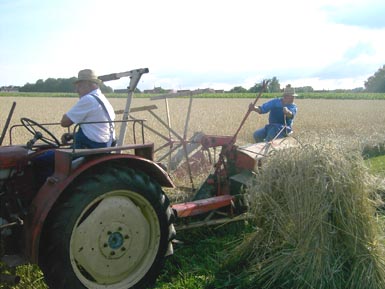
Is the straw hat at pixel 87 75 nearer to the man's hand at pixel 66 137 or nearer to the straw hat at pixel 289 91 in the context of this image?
the man's hand at pixel 66 137

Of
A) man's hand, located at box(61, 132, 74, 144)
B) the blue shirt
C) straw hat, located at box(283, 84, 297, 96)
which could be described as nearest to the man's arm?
man's hand, located at box(61, 132, 74, 144)

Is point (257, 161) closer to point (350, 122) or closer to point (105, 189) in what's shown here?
point (105, 189)

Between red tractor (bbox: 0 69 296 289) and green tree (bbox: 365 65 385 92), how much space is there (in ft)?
223

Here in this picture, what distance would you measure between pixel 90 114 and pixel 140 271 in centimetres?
149

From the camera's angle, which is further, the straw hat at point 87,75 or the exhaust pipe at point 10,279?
the straw hat at point 87,75

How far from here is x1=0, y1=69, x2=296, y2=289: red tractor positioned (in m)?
3.19

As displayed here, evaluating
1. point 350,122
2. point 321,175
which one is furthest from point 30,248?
point 350,122

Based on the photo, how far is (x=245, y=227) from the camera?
521 cm

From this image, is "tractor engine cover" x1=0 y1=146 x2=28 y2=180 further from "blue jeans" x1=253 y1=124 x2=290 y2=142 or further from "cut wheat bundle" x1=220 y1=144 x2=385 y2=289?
"blue jeans" x1=253 y1=124 x2=290 y2=142

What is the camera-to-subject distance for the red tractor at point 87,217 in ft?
10.5

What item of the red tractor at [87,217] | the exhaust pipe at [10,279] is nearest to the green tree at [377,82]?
the red tractor at [87,217]

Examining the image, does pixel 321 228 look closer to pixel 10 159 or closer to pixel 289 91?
pixel 10 159

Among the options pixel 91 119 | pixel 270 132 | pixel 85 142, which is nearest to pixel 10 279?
pixel 85 142

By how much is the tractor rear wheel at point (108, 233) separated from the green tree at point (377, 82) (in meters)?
68.0
